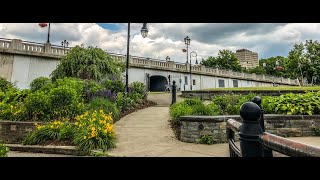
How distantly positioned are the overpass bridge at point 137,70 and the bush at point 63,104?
13.3 meters

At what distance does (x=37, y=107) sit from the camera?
765 cm

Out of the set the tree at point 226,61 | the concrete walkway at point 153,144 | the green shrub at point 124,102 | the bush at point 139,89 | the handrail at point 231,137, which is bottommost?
the concrete walkway at point 153,144

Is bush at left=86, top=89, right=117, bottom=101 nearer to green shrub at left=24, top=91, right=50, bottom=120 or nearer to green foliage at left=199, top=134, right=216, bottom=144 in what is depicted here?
green shrub at left=24, top=91, right=50, bottom=120

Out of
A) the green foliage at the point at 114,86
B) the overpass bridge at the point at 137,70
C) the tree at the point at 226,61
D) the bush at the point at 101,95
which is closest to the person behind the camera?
the bush at the point at 101,95

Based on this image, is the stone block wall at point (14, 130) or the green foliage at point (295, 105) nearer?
the stone block wall at point (14, 130)

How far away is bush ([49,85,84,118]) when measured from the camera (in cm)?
782

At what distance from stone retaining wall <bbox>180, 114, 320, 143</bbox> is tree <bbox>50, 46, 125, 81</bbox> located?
32.4 feet

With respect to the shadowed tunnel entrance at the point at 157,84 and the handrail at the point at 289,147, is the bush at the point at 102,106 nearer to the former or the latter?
the handrail at the point at 289,147

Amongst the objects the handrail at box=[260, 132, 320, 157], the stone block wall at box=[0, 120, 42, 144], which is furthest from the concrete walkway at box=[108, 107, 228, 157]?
the handrail at box=[260, 132, 320, 157]

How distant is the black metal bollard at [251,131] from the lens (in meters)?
1.51

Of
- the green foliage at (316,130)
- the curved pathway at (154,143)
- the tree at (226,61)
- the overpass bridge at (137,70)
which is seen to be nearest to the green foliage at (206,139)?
the curved pathway at (154,143)

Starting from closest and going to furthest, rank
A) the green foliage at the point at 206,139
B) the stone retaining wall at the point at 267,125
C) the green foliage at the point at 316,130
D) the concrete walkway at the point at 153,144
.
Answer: the concrete walkway at the point at 153,144 → the green foliage at the point at 206,139 → the stone retaining wall at the point at 267,125 → the green foliage at the point at 316,130
